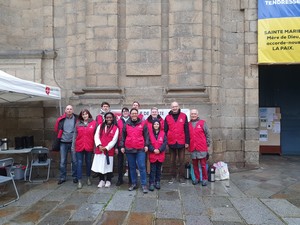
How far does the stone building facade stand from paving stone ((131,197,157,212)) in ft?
8.96

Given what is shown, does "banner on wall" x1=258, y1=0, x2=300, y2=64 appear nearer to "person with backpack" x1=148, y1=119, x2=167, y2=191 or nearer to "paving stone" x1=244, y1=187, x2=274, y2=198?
"paving stone" x1=244, y1=187, x2=274, y2=198

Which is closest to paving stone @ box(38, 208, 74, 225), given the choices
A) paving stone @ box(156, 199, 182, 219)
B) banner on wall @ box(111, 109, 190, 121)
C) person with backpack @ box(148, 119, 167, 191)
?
paving stone @ box(156, 199, 182, 219)

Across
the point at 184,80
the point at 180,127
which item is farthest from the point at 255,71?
the point at 180,127

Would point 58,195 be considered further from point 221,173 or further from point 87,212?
point 221,173

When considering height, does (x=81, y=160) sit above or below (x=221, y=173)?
above

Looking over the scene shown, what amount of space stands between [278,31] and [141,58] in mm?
3839

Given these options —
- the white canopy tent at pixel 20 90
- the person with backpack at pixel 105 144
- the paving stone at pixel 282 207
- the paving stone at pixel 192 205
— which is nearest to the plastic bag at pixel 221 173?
the paving stone at pixel 192 205

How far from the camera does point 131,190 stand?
554 cm

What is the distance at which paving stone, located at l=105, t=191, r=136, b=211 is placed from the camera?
4.59 m

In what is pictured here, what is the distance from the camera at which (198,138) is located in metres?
6.03

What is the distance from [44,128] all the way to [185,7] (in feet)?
16.7

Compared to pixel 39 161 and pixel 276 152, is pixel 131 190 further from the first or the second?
pixel 276 152

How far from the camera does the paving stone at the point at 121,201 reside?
459cm

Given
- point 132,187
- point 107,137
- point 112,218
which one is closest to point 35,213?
point 112,218
